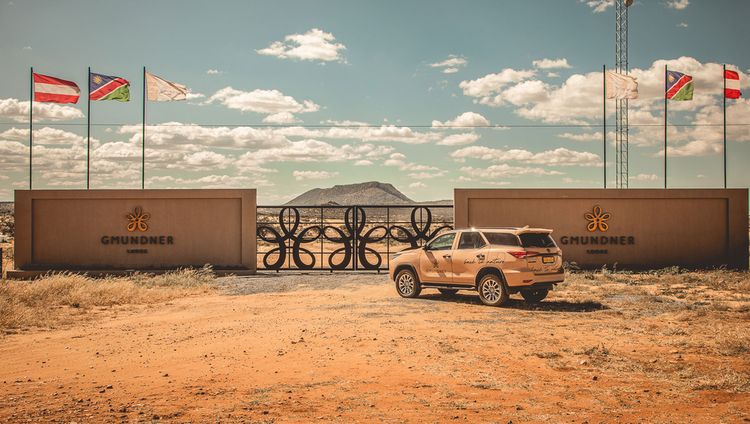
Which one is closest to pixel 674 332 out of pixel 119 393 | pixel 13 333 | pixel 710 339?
pixel 710 339

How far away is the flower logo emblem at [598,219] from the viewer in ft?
81.7

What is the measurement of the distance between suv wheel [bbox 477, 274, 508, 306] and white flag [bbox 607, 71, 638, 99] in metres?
18.6

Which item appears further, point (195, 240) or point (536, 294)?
point (195, 240)

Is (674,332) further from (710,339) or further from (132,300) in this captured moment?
(132,300)

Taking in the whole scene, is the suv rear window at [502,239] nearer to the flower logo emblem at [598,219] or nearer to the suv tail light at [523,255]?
the suv tail light at [523,255]

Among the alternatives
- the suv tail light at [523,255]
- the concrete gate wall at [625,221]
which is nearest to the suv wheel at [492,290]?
the suv tail light at [523,255]

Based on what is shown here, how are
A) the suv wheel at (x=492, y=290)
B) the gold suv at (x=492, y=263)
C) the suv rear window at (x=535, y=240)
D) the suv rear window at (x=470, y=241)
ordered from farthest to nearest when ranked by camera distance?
1. the suv rear window at (x=470, y=241)
2. the suv wheel at (x=492, y=290)
3. the suv rear window at (x=535, y=240)
4. the gold suv at (x=492, y=263)

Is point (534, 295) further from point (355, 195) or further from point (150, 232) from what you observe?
point (355, 195)

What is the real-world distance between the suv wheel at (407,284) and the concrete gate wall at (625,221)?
798cm

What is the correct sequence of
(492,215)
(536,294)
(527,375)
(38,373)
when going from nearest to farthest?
(527,375) < (38,373) < (536,294) < (492,215)

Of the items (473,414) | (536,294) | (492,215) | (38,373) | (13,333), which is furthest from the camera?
(492,215)

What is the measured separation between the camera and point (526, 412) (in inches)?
287

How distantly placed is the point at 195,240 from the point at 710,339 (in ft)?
63.3

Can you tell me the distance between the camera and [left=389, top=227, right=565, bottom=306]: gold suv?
1481cm
